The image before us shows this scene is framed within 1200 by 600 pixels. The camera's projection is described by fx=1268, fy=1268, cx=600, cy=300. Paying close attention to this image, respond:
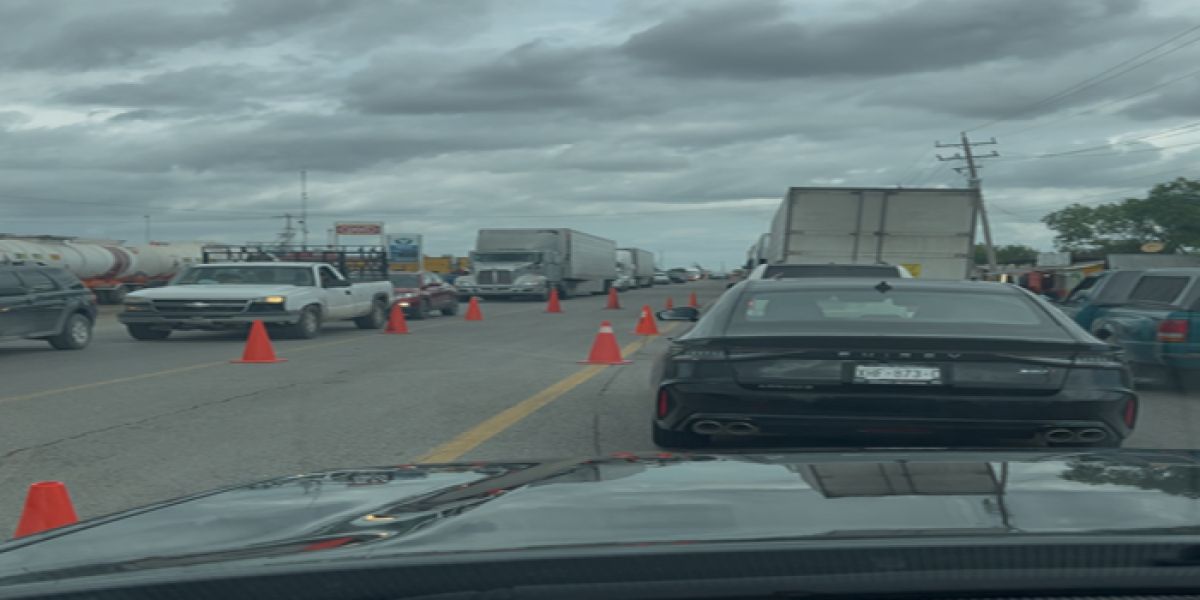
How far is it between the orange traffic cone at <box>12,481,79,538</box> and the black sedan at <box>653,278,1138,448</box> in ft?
10.2

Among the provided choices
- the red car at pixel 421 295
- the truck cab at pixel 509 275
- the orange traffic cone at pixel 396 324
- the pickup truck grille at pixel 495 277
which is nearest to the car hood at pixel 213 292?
the orange traffic cone at pixel 396 324

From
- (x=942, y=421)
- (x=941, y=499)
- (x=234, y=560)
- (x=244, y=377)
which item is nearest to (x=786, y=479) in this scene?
(x=941, y=499)

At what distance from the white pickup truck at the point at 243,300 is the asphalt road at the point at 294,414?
1913 mm

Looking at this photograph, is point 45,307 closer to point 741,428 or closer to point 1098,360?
point 741,428

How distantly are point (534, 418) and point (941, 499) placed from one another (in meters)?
8.03

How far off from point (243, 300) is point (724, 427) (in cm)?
1561

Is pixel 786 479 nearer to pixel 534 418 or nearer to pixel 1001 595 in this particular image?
pixel 1001 595

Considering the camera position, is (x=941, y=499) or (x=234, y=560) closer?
(x=234, y=560)

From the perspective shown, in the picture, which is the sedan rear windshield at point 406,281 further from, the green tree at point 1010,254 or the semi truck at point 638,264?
the green tree at point 1010,254

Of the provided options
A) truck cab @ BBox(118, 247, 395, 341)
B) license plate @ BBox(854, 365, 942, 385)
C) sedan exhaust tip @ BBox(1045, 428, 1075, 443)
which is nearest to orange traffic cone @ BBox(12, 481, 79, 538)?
license plate @ BBox(854, 365, 942, 385)

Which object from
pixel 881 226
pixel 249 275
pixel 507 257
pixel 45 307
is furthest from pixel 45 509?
pixel 507 257

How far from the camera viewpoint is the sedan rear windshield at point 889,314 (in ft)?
22.9

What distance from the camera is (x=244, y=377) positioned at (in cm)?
1440

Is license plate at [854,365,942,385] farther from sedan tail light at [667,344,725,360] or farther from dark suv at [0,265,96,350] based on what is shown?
dark suv at [0,265,96,350]
